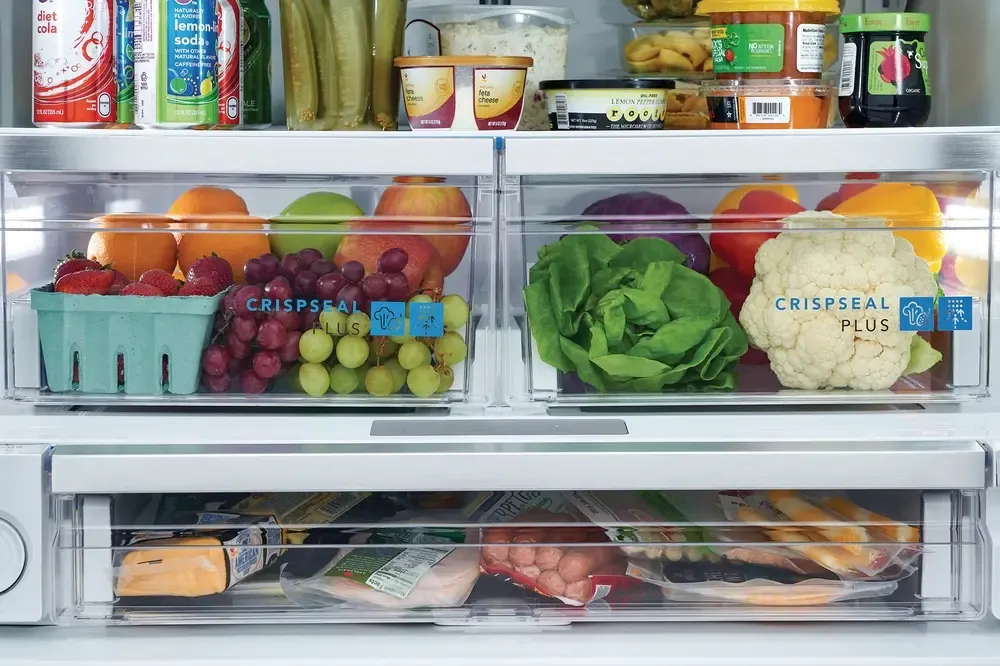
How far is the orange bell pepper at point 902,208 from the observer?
1.10 m

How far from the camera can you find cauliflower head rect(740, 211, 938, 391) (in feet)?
3.64

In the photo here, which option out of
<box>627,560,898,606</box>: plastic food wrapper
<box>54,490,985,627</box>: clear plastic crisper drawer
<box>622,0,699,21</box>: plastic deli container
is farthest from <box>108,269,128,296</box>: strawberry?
<box>622,0,699,21</box>: plastic deli container

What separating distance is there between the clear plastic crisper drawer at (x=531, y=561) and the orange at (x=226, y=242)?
0.25 m

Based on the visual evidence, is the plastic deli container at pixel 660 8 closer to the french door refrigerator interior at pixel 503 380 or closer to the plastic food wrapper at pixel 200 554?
the french door refrigerator interior at pixel 503 380

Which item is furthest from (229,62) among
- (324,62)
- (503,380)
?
(503,380)

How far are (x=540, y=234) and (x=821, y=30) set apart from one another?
37 cm

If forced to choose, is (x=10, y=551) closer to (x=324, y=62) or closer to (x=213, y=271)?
(x=213, y=271)

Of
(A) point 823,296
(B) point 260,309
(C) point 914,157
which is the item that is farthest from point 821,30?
(B) point 260,309

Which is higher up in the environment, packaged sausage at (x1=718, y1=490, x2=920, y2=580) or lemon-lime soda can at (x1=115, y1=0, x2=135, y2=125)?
lemon-lime soda can at (x1=115, y1=0, x2=135, y2=125)

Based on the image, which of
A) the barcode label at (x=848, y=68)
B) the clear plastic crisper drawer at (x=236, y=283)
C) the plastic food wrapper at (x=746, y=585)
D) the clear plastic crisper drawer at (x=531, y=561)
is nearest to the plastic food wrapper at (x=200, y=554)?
the clear plastic crisper drawer at (x=531, y=561)

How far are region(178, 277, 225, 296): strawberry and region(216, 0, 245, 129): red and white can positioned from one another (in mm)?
170

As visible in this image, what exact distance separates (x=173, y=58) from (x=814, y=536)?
82cm

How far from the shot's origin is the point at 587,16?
142cm

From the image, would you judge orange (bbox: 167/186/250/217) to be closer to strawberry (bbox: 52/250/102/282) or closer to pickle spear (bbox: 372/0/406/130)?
strawberry (bbox: 52/250/102/282)
